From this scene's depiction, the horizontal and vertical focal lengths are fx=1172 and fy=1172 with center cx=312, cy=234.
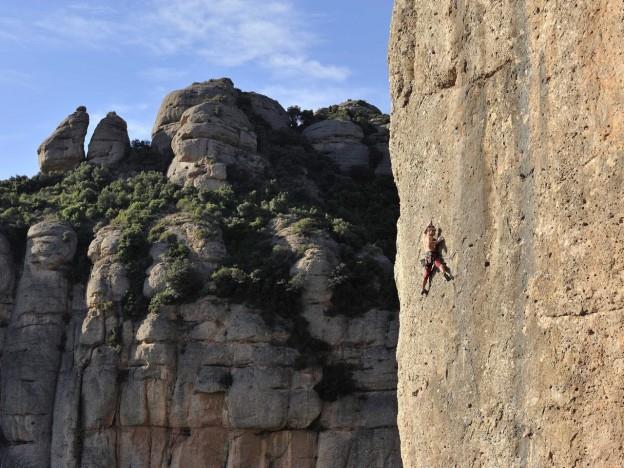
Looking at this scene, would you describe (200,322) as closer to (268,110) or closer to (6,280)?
(6,280)

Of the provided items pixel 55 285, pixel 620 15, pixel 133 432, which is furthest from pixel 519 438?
pixel 55 285

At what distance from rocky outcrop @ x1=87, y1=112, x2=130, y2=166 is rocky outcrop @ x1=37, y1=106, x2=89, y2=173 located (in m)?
0.56

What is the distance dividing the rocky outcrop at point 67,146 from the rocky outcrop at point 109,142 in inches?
22.2

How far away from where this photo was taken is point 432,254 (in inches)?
405

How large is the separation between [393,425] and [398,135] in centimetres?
2817

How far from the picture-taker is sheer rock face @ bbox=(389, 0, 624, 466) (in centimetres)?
785

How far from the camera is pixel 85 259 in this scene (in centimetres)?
4575

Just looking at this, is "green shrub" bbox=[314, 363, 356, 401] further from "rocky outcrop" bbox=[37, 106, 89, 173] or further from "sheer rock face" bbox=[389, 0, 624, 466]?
"sheer rock face" bbox=[389, 0, 624, 466]

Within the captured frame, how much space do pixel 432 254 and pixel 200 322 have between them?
31.2 m

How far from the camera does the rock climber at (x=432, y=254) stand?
33.4 feet

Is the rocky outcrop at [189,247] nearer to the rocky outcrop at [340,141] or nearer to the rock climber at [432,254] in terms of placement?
the rocky outcrop at [340,141]

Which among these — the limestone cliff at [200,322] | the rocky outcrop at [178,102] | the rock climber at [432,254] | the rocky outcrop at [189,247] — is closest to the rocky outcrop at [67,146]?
the rocky outcrop at [178,102]

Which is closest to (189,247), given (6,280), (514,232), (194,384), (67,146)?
(194,384)

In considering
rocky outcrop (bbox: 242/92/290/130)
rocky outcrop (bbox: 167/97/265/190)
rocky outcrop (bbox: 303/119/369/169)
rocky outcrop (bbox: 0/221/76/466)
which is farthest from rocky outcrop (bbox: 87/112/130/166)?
rocky outcrop (bbox: 303/119/369/169)
